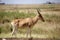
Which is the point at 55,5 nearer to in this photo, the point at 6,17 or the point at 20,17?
the point at 20,17

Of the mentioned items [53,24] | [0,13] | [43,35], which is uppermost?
[0,13]

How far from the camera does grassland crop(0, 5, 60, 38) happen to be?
223 cm

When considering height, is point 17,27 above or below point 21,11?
below

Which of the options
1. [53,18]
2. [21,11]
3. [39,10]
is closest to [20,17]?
[21,11]

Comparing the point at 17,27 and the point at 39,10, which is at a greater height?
the point at 39,10

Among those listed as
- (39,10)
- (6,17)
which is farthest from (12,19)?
(39,10)

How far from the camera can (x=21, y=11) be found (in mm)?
2268

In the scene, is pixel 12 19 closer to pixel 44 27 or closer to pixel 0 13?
pixel 0 13

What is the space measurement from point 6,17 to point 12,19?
10cm

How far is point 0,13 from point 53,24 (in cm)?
83

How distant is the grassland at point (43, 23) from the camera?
2229 mm

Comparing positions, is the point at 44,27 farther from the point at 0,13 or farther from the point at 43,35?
the point at 0,13

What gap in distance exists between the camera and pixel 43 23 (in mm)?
2238

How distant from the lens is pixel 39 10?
2.26 metres
